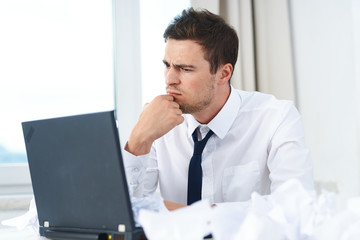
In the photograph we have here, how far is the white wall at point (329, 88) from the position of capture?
1703 millimetres

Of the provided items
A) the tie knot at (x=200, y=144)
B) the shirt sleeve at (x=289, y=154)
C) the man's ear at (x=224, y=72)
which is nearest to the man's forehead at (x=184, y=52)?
the man's ear at (x=224, y=72)

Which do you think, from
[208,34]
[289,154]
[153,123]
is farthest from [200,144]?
[208,34]

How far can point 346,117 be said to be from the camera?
5.70 ft

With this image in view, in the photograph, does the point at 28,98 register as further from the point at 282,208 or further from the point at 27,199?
the point at 282,208

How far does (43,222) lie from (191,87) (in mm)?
754

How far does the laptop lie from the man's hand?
1.28 feet

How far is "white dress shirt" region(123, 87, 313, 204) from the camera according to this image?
4.47 feet

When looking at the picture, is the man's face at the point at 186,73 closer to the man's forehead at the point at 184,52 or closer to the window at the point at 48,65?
the man's forehead at the point at 184,52

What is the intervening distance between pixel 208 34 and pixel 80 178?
35.2 inches

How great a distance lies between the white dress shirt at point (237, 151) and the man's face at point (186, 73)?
0.31ft

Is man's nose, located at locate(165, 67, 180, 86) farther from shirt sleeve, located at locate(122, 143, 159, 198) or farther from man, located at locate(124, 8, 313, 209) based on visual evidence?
shirt sleeve, located at locate(122, 143, 159, 198)

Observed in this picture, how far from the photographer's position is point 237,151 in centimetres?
146

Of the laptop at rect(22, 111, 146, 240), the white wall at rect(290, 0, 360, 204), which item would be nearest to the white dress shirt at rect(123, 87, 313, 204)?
the white wall at rect(290, 0, 360, 204)

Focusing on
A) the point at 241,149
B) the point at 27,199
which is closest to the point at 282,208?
the point at 241,149
